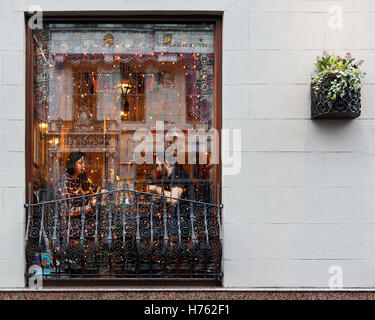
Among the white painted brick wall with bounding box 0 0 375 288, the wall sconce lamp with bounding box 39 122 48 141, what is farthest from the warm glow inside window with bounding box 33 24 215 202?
the white painted brick wall with bounding box 0 0 375 288

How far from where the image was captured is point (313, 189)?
20.6ft

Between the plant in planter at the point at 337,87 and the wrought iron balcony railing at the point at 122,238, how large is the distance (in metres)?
1.89

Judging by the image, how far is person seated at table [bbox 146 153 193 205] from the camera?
648 cm

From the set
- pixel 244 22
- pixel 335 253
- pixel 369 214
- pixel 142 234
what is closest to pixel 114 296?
pixel 142 234

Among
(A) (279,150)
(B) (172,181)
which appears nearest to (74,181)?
(B) (172,181)

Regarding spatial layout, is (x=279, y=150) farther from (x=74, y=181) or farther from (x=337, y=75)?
(x=74, y=181)

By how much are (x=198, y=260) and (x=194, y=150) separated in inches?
58.2

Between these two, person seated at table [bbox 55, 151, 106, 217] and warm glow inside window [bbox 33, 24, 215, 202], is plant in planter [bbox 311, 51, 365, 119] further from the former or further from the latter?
person seated at table [bbox 55, 151, 106, 217]

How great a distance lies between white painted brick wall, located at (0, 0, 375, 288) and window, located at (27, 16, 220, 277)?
11.6 inches

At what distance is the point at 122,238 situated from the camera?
6238mm

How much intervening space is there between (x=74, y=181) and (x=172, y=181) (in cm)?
133

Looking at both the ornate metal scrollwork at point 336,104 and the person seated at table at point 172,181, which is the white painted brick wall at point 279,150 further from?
the person seated at table at point 172,181

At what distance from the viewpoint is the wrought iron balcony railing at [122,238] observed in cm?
626

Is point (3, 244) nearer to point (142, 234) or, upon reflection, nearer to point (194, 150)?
point (142, 234)
